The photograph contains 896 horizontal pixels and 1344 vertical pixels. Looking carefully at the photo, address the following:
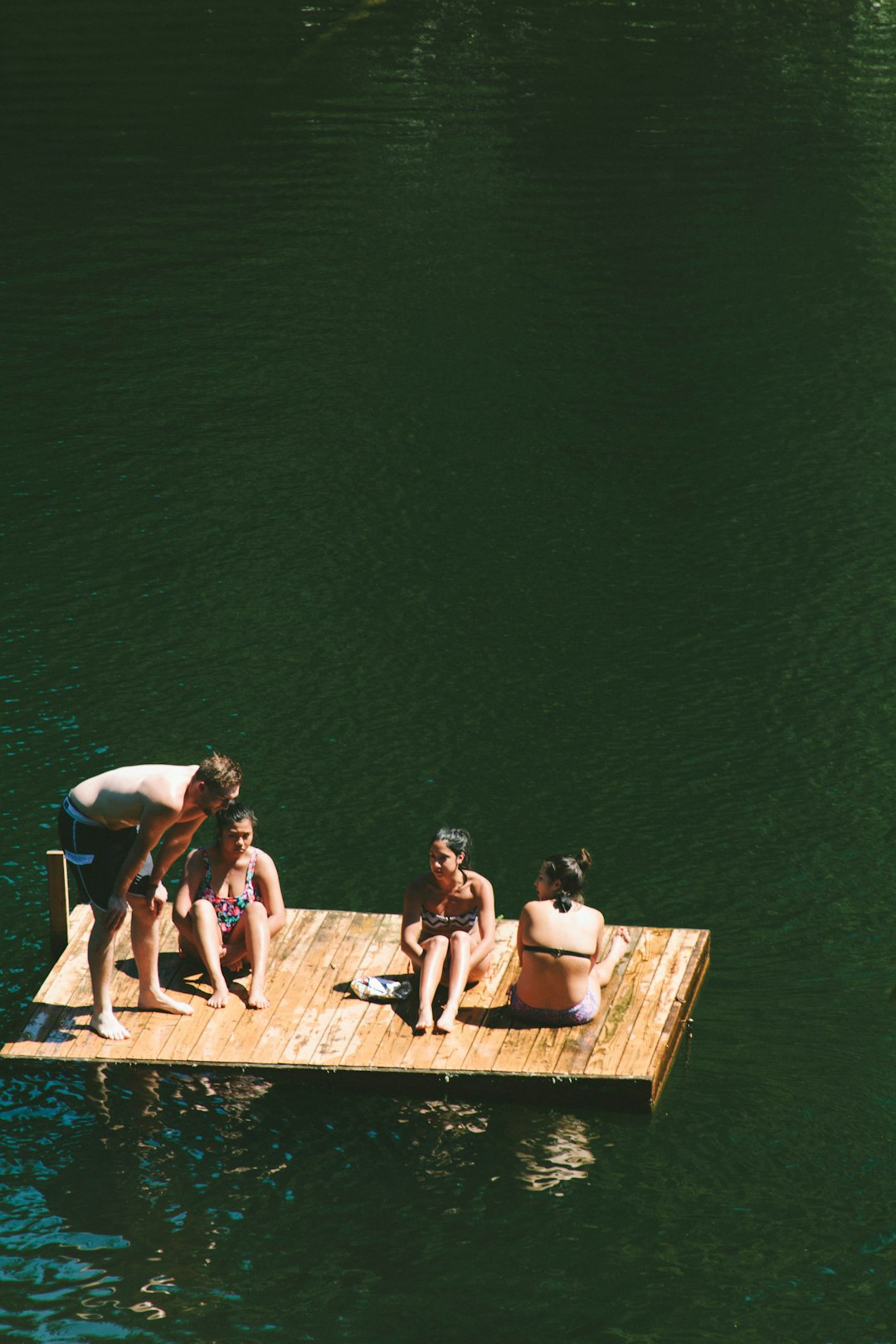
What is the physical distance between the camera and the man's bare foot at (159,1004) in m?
8.14

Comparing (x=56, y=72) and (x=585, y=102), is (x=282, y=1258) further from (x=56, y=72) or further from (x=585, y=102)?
(x=56, y=72)

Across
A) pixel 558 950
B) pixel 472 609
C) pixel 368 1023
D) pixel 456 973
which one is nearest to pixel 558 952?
pixel 558 950

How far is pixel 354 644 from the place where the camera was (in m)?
12.5

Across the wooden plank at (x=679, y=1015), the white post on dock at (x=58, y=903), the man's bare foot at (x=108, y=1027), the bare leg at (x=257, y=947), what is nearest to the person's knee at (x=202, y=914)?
the bare leg at (x=257, y=947)

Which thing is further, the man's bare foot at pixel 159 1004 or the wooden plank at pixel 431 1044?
the man's bare foot at pixel 159 1004

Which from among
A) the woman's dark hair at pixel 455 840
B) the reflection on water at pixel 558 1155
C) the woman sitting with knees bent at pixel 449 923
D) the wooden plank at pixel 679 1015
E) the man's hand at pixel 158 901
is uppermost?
the woman's dark hair at pixel 455 840

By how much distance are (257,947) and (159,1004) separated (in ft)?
1.82

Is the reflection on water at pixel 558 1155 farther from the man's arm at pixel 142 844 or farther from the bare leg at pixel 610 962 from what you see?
the man's arm at pixel 142 844

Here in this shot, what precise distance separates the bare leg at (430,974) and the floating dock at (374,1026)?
Answer: 9 cm

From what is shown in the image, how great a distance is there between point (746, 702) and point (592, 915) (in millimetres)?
4168

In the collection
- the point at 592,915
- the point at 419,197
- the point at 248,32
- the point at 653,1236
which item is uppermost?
the point at 248,32

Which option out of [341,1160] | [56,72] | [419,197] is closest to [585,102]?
[419,197]

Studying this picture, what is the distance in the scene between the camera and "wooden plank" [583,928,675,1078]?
779 centimetres

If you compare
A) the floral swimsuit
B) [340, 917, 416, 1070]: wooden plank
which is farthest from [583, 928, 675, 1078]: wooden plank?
the floral swimsuit
